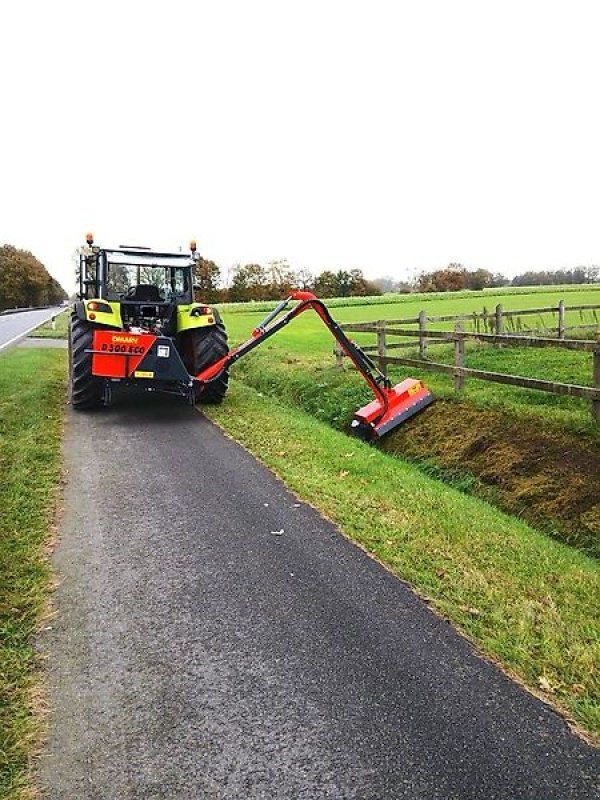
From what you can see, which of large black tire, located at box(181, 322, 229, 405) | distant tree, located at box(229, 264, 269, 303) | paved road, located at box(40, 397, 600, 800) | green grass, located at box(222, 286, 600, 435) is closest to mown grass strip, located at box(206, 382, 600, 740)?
paved road, located at box(40, 397, 600, 800)

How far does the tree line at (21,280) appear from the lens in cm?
8019

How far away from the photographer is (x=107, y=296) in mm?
10492

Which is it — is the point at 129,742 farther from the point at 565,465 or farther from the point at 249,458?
the point at 565,465

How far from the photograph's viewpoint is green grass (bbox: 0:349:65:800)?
2.69 metres

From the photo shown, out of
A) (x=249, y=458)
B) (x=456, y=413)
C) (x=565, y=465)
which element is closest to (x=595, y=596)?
(x=565, y=465)

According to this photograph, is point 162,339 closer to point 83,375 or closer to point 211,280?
point 83,375

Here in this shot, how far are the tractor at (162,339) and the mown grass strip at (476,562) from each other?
5.79 ft

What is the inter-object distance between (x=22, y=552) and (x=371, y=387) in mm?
5451

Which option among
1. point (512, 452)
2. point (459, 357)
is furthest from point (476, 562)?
point (459, 357)

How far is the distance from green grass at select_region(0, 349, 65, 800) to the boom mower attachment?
2.69 m

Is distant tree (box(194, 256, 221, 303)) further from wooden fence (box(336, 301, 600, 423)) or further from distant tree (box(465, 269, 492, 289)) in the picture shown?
wooden fence (box(336, 301, 600, 423))

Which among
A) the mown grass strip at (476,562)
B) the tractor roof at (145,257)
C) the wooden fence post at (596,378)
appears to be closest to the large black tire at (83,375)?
the tractor roof at (145,257)

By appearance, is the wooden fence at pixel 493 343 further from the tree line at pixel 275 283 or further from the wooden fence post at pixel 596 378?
the tree line at pixel 275 283

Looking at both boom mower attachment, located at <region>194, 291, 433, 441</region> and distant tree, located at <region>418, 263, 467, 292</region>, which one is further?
distant tree, located at <region>418, 263, 467, 292</region>
